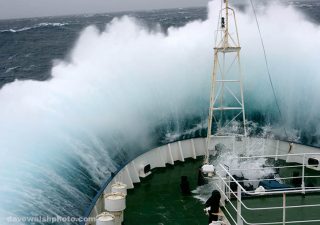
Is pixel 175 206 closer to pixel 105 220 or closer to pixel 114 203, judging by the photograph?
pixel 114 203

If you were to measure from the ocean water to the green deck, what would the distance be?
2103 millimetres

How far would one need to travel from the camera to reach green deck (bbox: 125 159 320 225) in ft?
28.7

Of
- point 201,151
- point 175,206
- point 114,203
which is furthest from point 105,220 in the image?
point 201,151

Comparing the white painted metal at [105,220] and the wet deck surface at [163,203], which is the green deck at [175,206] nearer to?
the wet deck surface at [163,203]

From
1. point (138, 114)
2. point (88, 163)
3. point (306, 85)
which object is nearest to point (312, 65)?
point (306, 85)

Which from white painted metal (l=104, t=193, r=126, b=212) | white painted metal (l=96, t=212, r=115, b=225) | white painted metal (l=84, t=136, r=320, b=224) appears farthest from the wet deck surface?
white painted metal (l=96, t=212, r=115, b=225)

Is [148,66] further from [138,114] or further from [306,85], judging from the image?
[306,85]

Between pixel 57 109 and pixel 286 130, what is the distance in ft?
41.8

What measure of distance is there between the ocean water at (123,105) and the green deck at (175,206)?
2103 millimetres

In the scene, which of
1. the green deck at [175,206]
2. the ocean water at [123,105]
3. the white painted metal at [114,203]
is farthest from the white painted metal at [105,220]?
the ocean water at [123,105]

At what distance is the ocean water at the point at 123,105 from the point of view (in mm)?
13164

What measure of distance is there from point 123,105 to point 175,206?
10705mm

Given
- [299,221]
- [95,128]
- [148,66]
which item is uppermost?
[148,66]

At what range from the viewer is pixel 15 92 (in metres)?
19.4
